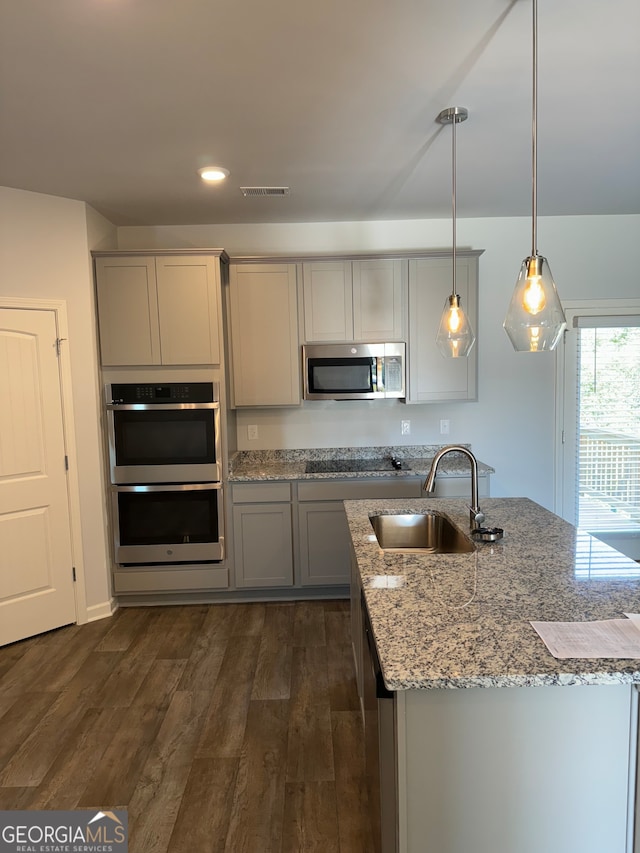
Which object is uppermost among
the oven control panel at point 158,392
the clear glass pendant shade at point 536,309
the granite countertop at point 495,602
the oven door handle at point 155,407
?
the clear glass pendant shade at point 536,309

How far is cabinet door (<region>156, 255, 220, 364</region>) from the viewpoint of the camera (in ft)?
11.2

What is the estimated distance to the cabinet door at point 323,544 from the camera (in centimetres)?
358

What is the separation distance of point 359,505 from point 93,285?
2236mm

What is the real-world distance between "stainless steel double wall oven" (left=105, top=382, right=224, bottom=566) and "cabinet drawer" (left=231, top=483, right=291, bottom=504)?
0.39 feet

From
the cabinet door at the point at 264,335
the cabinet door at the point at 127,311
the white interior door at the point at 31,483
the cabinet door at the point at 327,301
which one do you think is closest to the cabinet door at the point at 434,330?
the cabinet door at the point at 327,301

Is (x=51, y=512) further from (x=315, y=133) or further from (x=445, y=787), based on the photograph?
(x=445, y=787)

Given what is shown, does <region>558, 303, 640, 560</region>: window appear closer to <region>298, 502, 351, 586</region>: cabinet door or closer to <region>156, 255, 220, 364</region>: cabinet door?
<region>298, 502, 351, 586</region>: cabinet door

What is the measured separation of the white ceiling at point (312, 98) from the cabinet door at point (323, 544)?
2.05 meters

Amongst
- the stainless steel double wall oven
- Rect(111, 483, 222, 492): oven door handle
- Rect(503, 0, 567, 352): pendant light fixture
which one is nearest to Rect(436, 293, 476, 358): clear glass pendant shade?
Rect(503, 0, 567, 352): pendant light fixture

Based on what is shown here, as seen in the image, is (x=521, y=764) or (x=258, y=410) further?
(x=258, y=410)

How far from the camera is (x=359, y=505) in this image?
8.64 ft

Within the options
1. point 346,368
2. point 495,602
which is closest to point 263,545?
point 346,368

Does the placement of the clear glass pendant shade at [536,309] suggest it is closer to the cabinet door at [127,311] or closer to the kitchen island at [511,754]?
the kitchen island at [511,754]

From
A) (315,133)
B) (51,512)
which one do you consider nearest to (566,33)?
(315,133)
